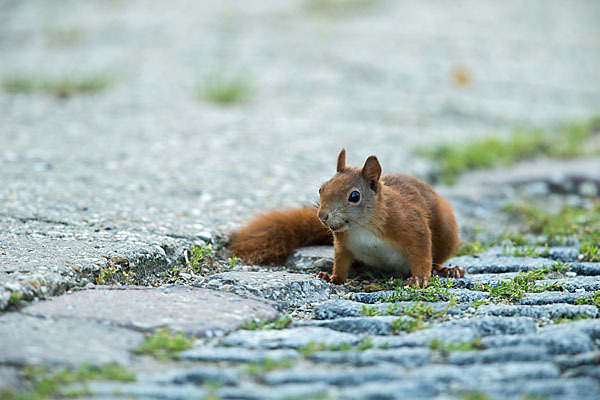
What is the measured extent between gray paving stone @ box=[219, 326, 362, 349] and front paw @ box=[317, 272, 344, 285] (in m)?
0.83

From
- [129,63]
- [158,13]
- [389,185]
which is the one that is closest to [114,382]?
[389,185]

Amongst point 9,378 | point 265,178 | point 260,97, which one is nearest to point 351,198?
point 9,378

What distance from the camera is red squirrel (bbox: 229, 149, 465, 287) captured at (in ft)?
11.7

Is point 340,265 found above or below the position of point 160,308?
above

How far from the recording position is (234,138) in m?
7.16

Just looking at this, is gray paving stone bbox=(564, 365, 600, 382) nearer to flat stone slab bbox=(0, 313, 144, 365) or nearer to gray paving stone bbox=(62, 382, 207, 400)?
gray paving stone bbox=(62, 382, 207, 400)

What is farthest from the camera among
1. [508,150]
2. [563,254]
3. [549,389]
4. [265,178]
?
[508,150]

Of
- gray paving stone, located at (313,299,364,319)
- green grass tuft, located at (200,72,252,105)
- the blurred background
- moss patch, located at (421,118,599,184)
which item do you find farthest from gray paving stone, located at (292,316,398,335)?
green grass tuft, located at (200,72,252,105)

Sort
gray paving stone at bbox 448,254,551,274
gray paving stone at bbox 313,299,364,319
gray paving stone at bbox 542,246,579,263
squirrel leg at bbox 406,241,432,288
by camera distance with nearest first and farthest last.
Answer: gray paving stone at bbox 313,299,364,319 → squirrel leg at bbox 406,241,432,288 → gray paving stone at bbox 448,254,551,274 → gray paving stone at bbox 542,246,579,263

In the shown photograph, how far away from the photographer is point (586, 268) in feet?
13.0

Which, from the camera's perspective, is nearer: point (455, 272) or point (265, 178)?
point (455, 272)

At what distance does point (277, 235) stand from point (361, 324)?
1.29 metres

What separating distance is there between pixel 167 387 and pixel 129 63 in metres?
9.14

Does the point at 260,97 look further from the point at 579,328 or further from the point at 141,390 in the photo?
the point at 141,390
